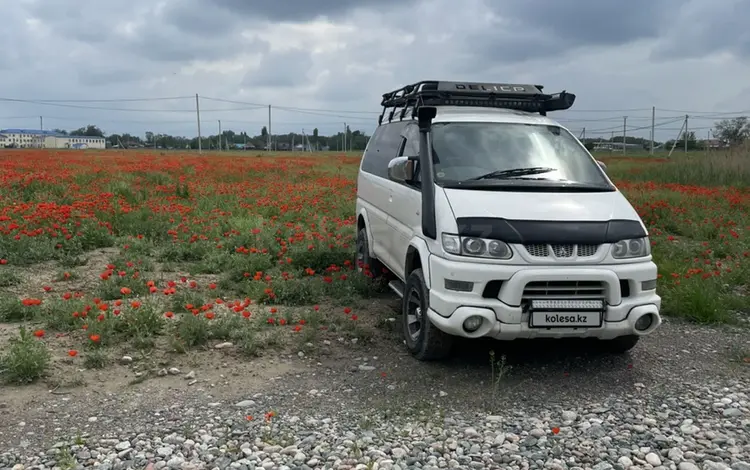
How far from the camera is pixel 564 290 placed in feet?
14.2

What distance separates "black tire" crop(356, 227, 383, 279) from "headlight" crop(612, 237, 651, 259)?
10.7 ft

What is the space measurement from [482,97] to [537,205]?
227 cm

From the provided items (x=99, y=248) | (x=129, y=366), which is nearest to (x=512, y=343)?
(x=129, y=366)

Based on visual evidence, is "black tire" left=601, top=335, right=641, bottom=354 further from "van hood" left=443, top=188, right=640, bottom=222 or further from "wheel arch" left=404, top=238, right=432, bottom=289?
"wheel arch" left=404, top=238, right=432, bottom=289

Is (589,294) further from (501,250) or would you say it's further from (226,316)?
(226,316)

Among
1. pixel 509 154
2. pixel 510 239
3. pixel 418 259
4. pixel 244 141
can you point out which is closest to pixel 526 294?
pixel 510 239

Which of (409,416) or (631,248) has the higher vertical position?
(631,248)

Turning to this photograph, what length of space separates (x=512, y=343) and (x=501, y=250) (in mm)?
1479

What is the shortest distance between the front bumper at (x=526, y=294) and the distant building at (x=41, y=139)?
88344 mm

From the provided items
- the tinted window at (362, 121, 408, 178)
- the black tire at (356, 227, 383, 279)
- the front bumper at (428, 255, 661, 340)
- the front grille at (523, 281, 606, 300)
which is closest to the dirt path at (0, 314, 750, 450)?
the front bumper at (428, 255, 661, 340)

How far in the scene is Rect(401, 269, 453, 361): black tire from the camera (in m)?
4.75

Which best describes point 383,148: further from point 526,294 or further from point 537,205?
point 526,294

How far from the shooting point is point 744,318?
6.43m

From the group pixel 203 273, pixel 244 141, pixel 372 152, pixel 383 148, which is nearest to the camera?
pixel 383 148
